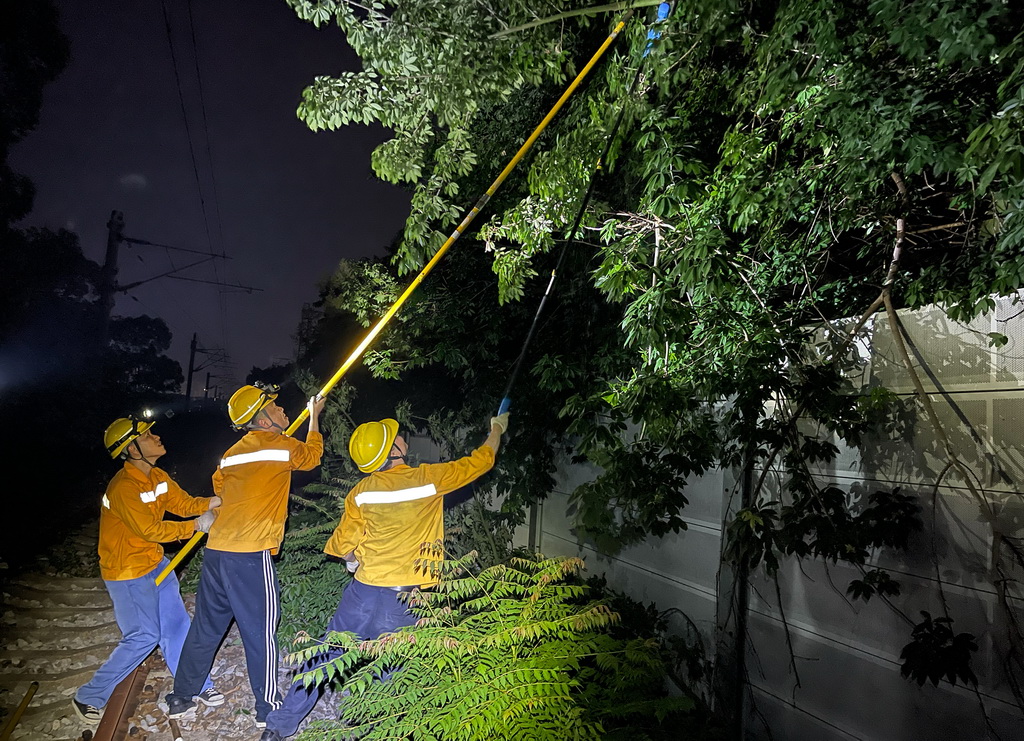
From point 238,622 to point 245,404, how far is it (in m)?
1.73

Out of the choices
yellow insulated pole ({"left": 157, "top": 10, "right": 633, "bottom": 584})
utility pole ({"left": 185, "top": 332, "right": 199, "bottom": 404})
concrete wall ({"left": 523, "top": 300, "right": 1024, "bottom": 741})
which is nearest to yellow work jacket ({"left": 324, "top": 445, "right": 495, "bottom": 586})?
yellow insulated pole ({"left": 157, "top": 10, "right": 633, "bottom": 584})

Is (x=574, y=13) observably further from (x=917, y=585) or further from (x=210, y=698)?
(x=210, y=698)

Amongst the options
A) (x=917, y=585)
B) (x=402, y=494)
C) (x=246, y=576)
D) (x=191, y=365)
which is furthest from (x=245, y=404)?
(x=191, y=365)

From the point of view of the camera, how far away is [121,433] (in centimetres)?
462

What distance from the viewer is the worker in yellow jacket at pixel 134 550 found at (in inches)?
174

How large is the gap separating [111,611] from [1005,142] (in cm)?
975

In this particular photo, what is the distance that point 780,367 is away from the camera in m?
3.56

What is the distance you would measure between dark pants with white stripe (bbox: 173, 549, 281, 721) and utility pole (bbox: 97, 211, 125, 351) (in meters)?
15.3

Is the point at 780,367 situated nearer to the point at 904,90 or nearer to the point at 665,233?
the point at 665,233

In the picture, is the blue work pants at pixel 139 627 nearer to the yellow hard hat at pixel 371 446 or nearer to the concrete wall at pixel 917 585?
the yellow hard hat at pixel 371 446

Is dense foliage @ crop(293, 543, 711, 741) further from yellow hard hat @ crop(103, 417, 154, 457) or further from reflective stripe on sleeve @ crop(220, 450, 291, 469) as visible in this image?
yellow hard hat @ crop(103, 417, 154, 457)

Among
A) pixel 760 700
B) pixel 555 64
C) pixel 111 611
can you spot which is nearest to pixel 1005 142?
pixel 555 64

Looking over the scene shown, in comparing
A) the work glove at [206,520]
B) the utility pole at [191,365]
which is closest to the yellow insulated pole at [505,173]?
the work glove at [206,520]

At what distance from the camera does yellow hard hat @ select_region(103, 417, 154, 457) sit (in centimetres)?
Result: 454
